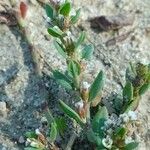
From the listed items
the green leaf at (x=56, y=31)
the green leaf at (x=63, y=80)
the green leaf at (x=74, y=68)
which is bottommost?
the green leaf at (x=63, y=80)

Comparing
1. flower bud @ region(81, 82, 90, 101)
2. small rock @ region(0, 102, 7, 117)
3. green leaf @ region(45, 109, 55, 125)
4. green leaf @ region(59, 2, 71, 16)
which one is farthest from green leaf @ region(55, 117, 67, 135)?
green leaf @ region(59, 2, 71, 16)

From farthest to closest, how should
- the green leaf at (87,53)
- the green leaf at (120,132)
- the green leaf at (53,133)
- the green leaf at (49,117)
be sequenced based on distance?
the green leaf at (87,53), the green leaf at (49,117), the green leaf at (53,133), the green leaf at (120,132)

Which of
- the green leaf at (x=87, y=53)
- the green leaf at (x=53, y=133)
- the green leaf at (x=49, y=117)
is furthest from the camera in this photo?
the green leaf at (x=87, y=53)

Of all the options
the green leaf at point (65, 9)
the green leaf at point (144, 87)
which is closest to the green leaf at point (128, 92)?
the green leaf at point (144, 87)

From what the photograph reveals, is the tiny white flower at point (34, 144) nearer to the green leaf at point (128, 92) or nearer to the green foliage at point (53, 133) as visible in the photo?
the green foliage at point (53, 133)

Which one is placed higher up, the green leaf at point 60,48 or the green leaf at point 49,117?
the green leaf at point 60,48

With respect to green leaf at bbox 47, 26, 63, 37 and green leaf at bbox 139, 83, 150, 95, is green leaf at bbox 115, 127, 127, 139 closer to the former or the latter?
green leaf at bbox 139, 83, 150, 95

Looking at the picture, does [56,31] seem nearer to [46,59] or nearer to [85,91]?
[85,91]

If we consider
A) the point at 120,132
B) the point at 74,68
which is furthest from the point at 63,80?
the point at 120,132
